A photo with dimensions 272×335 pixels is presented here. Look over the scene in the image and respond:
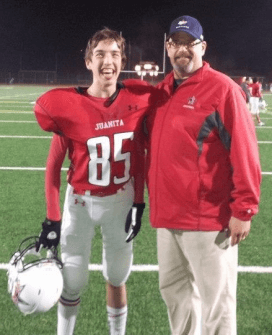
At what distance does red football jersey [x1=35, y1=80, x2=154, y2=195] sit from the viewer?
2.46 metres

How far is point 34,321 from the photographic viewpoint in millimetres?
3072

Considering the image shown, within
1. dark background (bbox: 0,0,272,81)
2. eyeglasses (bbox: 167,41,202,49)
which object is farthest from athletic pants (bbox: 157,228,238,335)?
dark background (bbox: 0,0,272,81)

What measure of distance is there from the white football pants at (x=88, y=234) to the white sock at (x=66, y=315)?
4cm

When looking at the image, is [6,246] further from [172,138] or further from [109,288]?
[172,138]

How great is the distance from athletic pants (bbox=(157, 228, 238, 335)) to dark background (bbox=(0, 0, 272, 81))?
71.8 m

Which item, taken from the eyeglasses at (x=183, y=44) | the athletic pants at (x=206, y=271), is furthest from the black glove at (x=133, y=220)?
the eyeglasses at (x=183, y=44)

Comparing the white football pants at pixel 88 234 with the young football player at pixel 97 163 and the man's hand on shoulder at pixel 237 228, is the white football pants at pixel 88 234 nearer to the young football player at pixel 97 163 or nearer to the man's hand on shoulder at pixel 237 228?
the young football player at pixel 97 163

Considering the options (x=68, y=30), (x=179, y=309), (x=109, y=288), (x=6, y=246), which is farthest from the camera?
(x=68, y=30)

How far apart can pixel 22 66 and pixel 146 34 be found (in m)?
20.5

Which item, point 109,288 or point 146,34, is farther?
point 146,34

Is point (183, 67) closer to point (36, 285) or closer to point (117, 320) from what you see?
point (36, 285)

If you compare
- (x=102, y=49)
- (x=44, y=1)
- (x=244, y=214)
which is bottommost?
(x=244, y=214)

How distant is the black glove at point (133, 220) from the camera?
2.59 meters

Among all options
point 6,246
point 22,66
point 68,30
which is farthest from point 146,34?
point 6,246
